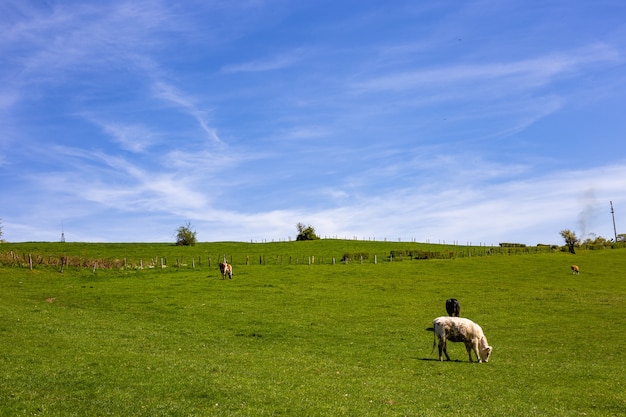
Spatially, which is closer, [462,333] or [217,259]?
[462,333]

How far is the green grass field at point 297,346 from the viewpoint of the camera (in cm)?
1611

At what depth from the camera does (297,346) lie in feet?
92.8

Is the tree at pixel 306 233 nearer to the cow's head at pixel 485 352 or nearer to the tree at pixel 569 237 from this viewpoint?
the tree at pixel 569 237

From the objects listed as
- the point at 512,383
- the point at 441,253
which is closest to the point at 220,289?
the point at 512,383

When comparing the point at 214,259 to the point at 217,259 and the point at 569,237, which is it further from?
the point at 569,237

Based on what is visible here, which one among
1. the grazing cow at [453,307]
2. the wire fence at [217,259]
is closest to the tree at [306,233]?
the wire fence at [217,259]

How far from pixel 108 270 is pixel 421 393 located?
193 ft

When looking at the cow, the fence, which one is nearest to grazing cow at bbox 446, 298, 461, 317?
the cow

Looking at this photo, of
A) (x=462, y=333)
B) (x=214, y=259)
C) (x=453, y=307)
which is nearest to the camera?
(x=462, y=333)

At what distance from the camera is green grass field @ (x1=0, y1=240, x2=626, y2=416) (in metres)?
16.1

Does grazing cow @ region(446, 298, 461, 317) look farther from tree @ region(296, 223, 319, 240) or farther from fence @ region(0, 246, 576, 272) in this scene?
tree @ region(296, 223, 319, 240)

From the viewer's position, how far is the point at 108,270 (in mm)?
68062

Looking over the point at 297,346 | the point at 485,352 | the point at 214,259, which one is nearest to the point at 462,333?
the point at 485,352

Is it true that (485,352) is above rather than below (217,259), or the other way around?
below
